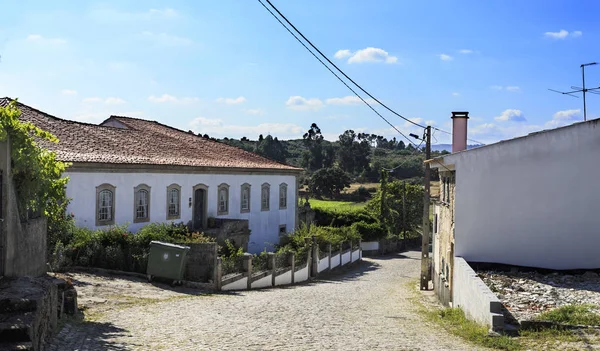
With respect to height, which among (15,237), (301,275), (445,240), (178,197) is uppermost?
(178,197)

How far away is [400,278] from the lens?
27734 mm

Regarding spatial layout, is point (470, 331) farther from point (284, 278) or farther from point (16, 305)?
point (284, 278)

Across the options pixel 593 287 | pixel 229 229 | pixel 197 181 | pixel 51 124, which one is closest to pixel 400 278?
pixel 229 229

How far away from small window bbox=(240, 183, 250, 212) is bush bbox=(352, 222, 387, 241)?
494 inches

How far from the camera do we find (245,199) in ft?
105

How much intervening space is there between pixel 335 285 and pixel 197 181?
360 inches

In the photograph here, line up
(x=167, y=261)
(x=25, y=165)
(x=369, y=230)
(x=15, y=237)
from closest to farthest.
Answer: (x=15, y=237), (x=25, y=165), (x=167, y=261), (x=369, y=230)

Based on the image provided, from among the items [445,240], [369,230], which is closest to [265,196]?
[369,230]

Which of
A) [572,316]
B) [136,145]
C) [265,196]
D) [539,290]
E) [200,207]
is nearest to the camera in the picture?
[572,316]

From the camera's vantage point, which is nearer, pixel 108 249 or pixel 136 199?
pixel 108 249

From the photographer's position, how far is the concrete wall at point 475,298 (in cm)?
996

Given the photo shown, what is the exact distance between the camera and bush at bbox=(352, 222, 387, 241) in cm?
4272

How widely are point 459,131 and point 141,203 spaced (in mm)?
13315

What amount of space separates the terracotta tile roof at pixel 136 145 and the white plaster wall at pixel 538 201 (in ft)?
46.5
